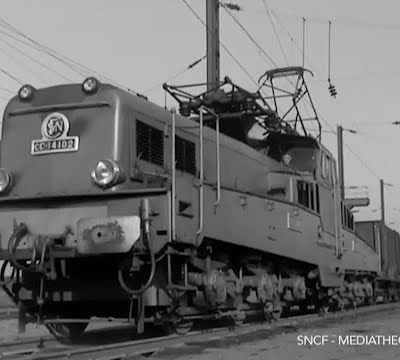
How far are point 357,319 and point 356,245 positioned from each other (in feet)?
12.3

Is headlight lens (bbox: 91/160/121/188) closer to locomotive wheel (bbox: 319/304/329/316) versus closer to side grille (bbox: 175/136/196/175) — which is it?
side grille (bbox: 175/136/196/175)

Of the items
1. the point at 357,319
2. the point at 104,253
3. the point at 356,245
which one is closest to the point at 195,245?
the point at 104,253

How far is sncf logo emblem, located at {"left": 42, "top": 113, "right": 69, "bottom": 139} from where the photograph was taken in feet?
26.6

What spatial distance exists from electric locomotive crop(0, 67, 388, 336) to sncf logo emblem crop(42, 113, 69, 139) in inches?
0.5

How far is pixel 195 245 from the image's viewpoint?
7805 millimetres

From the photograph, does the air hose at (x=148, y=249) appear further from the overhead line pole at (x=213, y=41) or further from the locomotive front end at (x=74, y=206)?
the overhead line pole at (x=213, y=41)

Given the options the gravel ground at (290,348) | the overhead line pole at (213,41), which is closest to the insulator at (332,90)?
the overhead line pole at (213,41)

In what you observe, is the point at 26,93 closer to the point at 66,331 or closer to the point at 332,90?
the point at 66,331

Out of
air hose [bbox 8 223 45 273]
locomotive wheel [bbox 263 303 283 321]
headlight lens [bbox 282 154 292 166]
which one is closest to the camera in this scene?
air hose [bbox 8 223 45 273]

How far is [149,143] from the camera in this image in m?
8.38

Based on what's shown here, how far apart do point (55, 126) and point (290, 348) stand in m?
4.21

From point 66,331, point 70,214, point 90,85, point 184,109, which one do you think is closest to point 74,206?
point 70,214

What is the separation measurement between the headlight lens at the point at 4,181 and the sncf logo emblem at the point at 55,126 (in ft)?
2.40

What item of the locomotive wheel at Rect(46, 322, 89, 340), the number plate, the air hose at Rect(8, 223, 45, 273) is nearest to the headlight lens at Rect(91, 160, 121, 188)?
the number plate
